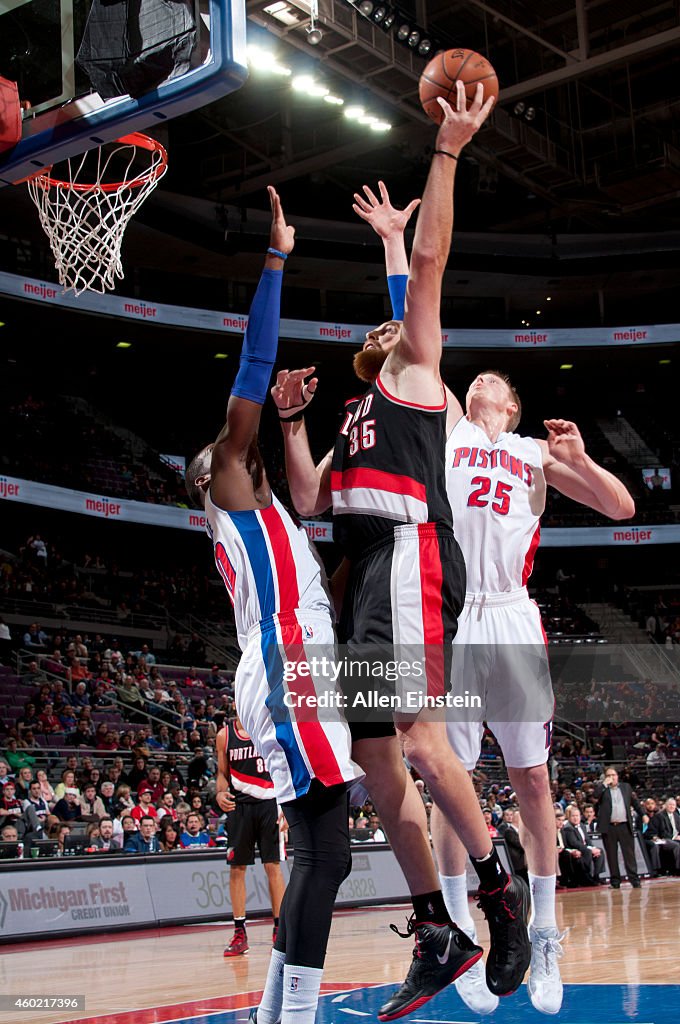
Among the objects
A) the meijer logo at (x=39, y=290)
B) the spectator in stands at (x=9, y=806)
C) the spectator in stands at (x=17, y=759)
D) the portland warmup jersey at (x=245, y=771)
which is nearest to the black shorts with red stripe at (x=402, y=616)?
the portland warmup jersey at (x=245, y=771)

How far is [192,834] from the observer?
14016 mm

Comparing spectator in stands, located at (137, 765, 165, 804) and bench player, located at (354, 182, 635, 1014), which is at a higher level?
bench player, located at (354, 182, 635, 1014)

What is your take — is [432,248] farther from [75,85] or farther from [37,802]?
[37,802]

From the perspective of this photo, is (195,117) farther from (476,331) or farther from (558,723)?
(558,723)

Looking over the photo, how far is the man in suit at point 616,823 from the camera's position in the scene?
16312mm

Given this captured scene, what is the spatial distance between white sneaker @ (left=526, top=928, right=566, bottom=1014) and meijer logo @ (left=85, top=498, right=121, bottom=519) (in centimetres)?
2124

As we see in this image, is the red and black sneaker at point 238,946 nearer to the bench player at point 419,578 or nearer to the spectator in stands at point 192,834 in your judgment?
the bench player at point 419,578

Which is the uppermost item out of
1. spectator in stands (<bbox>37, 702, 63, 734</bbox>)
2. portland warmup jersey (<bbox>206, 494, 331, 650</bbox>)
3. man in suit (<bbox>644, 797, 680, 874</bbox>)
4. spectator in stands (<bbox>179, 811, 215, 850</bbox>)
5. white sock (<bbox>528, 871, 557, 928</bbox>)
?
portland warmup jersey (<bbox>206, 494, 331, 650</bbox>)

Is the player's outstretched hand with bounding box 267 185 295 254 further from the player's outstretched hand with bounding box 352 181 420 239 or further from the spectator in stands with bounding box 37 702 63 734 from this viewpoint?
the spectator in stands with bounding box 37 702 63 734

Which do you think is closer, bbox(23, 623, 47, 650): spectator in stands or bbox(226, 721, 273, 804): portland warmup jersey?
bbox(226, 721, 273, 804): portland warmup jersey

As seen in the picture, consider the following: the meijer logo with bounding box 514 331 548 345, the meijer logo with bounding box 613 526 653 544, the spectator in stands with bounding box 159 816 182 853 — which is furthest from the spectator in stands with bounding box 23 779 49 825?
the meijer logo with bounding box 613 526 653 544

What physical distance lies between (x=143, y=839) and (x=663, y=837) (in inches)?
415

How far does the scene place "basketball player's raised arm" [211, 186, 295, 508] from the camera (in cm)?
404

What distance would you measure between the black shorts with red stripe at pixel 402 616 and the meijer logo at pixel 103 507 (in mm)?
21296
